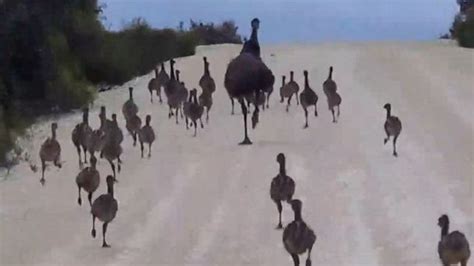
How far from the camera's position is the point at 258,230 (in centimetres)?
1483

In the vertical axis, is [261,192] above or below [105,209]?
below

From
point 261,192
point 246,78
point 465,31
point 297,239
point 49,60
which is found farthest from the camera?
point 465,31

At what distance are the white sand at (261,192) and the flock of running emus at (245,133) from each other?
0.91 ft

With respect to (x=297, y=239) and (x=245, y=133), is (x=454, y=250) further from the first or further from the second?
(x=245, y=133)

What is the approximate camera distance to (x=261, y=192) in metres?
17.3

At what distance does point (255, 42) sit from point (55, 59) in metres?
6.80

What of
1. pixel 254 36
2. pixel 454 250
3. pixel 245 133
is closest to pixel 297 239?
pixel 454 250

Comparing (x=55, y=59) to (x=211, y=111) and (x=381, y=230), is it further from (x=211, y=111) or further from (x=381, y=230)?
(x=381, y=230)

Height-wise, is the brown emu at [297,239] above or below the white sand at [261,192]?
above

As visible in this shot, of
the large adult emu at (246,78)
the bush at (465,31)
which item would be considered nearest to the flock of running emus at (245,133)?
the large adult emu at (246,78)

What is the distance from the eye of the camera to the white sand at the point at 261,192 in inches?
550

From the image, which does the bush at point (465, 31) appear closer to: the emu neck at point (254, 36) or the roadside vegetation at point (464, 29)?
the roadside vegetation at point (464, 29)

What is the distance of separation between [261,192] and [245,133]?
524cm

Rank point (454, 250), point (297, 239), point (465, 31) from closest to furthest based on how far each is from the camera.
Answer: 1. point (454, 250)
2. point (297, 239)
3. point (465, 31)
